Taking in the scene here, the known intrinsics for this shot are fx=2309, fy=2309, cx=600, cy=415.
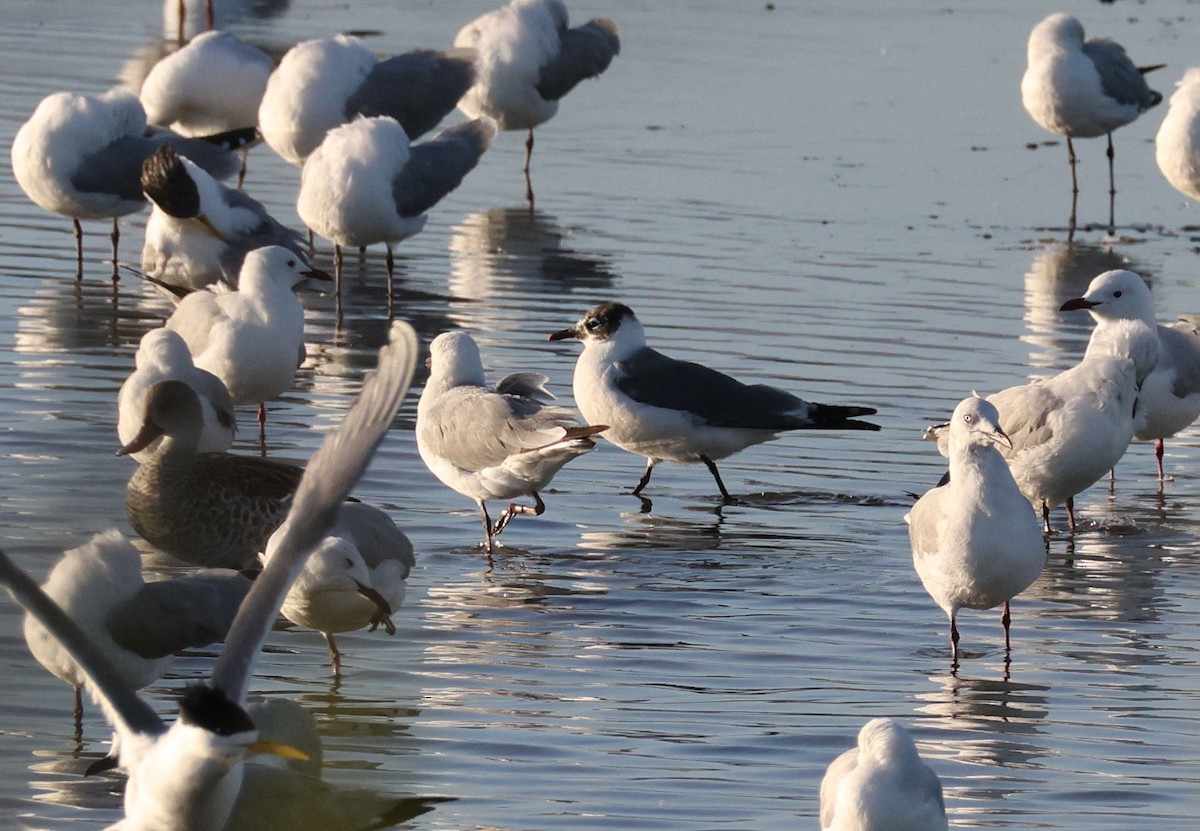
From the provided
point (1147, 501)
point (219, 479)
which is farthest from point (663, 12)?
point (219, 479)

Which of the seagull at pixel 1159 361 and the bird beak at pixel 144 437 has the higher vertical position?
the bird beak at pixel 144 437

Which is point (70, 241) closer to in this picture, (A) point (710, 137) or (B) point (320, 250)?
(B) point (320, 250)

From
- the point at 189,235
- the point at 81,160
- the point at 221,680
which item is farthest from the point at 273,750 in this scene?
the point at 81,160

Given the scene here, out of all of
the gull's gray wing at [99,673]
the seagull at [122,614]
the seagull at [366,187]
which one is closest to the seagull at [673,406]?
the seagull at [366,187]

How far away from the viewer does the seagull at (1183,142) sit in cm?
1605

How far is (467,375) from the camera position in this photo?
9.32 meters

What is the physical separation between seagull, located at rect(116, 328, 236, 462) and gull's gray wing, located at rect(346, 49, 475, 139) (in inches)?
277

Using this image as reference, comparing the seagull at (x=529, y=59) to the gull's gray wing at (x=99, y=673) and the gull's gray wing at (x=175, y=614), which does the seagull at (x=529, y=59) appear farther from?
the gull's gray wing at (x=99, y=673)

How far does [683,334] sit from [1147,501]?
320cm

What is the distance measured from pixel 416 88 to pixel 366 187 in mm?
3462

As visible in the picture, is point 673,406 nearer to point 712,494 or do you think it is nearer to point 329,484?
point 712,494

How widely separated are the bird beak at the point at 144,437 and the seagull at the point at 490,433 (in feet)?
4.18

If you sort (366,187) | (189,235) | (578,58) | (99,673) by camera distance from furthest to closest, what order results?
(578,58)
(366,187)
(189,235)
(99,673)

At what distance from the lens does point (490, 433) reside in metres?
8.84
